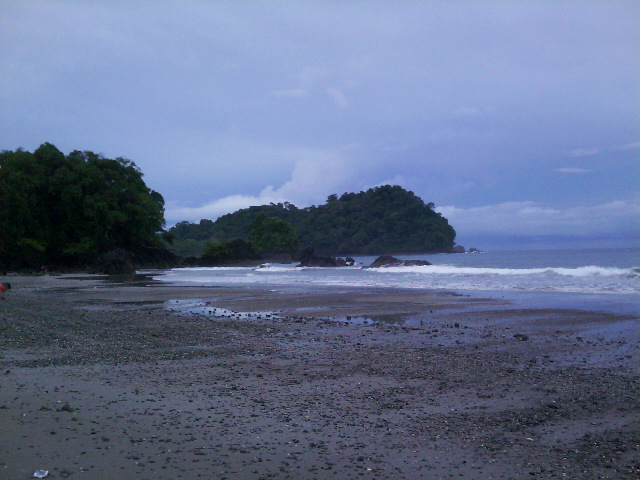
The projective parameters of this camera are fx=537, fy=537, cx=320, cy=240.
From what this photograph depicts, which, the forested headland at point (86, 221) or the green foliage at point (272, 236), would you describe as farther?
the green foliage at point (272, 236)

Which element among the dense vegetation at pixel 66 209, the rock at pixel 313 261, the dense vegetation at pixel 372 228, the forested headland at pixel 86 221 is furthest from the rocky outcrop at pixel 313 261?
the dense vegetation at pixel 372 228

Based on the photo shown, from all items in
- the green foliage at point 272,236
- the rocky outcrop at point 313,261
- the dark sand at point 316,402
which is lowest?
the dark sand at point 316,402

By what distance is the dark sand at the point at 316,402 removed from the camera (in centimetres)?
407

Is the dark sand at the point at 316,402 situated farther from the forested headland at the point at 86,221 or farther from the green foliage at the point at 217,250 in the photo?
the green foliage at the point at 217,250

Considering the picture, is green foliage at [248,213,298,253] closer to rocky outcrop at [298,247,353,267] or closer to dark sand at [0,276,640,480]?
rocky outcrop at [298,247,353,267]

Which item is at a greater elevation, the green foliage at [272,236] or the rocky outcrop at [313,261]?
the green foliage at [272,236]

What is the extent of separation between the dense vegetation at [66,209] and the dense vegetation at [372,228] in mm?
51530

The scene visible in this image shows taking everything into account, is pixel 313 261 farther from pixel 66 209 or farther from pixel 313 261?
pixel 66 209

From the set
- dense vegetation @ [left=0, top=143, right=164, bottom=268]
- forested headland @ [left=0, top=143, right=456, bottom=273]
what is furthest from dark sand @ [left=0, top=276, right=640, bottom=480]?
dense vegetation @ [left=0, top=143, right=164, bottom=268]

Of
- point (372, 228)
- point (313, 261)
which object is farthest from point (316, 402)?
point (372, 228)

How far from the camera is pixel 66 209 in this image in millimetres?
53719

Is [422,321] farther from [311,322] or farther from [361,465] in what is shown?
[361,465]

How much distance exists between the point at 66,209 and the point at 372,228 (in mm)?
80453

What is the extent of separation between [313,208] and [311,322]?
133 meters
